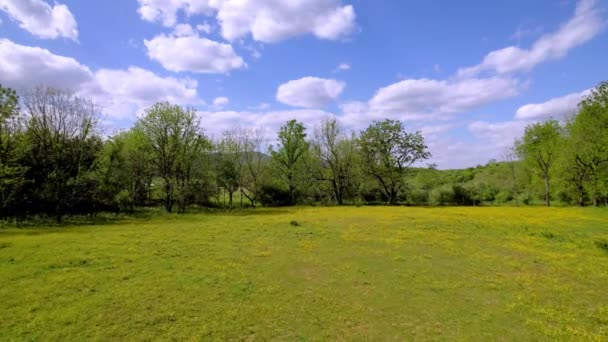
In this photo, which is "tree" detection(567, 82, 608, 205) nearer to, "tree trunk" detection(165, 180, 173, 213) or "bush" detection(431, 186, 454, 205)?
"bush" detection(431, 186, 454, 205)

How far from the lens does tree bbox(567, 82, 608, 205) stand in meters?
38.8

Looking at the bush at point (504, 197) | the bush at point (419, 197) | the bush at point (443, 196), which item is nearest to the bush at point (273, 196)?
the bush at point (419, 197)

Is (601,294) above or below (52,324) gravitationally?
below

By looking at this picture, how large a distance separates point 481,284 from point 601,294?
12.3ft

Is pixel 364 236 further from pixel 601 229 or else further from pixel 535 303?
pixel 601 229

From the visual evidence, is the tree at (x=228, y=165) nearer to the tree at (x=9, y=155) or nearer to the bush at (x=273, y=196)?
the bush at (x=273, y=196)

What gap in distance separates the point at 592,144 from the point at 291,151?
43.9m

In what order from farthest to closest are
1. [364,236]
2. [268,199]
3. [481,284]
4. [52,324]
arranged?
[268,199]
[364,236]
[481,284]
[52,324]

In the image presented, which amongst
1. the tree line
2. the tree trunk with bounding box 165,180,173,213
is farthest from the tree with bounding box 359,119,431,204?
the tree trunk with bounding box 165,180,173,213

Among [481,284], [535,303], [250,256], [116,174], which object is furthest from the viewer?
[116,174]

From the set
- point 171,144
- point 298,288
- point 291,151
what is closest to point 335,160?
point 291,151

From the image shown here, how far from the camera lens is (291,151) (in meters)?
56.8

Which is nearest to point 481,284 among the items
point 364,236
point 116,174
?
point 364,236

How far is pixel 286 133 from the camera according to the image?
5678 cm
